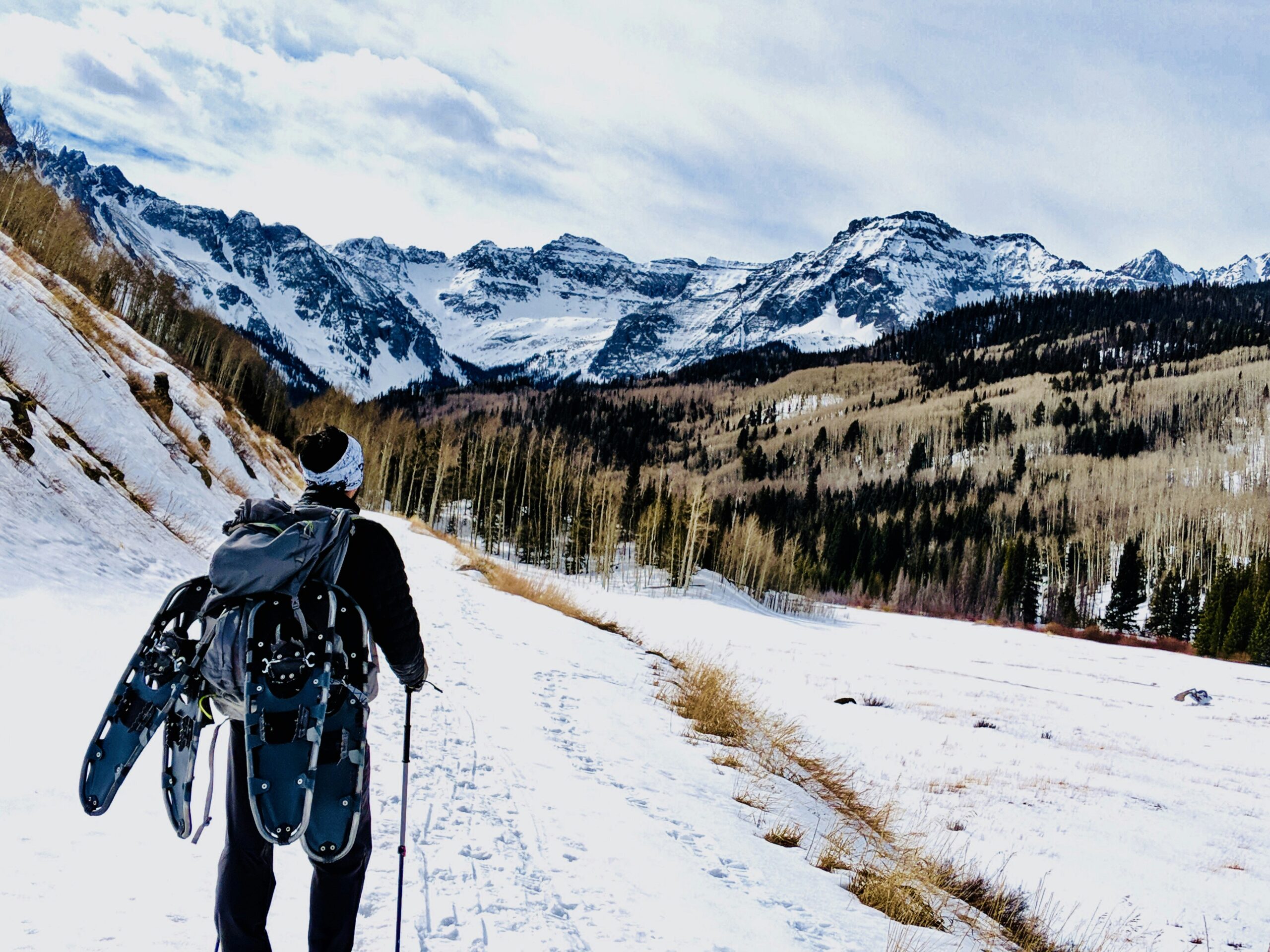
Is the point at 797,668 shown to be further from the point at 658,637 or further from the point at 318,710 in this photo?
the point at 318,710

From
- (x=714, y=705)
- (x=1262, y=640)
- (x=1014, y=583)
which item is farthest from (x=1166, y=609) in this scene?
(x=714, y=705)

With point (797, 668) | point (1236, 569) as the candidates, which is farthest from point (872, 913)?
point (1236, 569)

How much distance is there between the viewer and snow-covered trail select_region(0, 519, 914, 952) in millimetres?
3520

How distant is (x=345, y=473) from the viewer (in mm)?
3160

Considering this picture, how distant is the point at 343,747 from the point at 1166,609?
92.5 metres

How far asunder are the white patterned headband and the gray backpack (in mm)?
345

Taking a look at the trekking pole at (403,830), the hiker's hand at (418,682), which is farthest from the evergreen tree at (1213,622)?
the hiker's hand at (418,682)

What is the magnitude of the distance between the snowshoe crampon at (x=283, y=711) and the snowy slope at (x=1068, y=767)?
7.23m

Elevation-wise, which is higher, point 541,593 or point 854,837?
point 854,837

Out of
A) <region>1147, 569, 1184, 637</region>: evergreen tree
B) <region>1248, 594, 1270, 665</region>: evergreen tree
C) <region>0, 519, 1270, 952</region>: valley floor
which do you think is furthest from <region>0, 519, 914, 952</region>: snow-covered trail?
<region>1147, 569, 1184, 637</region>: evergreen tree

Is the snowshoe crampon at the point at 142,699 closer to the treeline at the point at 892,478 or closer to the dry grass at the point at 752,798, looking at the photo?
the dry grass at the point at 752,798

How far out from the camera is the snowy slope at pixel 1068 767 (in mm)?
7371

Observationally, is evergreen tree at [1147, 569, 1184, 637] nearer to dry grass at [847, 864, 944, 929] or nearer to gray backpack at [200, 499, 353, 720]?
dry grass at [847, 864, 944, 929]

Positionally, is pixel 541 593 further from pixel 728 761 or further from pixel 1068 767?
pixel 728 761
